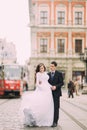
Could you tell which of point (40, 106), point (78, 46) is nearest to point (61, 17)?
point (78, 46)

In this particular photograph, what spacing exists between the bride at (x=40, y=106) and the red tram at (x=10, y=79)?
22.6 m

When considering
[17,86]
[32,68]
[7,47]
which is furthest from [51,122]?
[7,47]

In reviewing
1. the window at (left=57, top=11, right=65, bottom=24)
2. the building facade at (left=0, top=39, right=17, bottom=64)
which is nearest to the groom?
the window at (left=57, top=11, right=65, bottom=24)

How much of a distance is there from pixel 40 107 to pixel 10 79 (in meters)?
23.1

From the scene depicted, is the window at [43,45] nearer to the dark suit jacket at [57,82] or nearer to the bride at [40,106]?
the dark suit jacket at [57,82]

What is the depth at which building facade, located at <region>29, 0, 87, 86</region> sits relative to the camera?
60.4m

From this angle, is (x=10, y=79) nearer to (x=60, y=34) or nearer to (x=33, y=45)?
(x=33, y=45)

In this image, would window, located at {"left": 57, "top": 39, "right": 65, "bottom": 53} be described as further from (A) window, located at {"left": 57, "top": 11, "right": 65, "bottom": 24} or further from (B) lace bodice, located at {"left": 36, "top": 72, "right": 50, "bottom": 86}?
(B) lace bodice, located at {"left": 36, "top": 72, "right": 50, "bottom": 86}

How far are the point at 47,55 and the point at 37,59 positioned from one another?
4.76 feet

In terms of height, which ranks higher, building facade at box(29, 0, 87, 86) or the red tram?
building facade at box(29, 0, 87, 86)

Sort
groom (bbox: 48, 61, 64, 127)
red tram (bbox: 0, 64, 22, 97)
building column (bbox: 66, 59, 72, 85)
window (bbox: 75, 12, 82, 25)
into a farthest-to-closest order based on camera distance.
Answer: window (bbox: 75, 12, 82, 25), building column (bbox: 66, 59, 72, 85), red tram (bbox: 0, 64, 22, 97), groom (bbox: 48, 61, 64, 127)

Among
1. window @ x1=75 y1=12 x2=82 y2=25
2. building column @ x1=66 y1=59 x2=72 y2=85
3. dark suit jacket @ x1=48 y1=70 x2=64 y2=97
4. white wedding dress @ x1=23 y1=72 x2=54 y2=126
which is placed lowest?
building column @ x1=66 y1=59 x2=72 y2=85

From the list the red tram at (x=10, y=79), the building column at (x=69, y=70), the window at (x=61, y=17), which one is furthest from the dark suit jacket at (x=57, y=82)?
the window at (x=61, y=17)

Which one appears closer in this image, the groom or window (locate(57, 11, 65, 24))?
the groom
